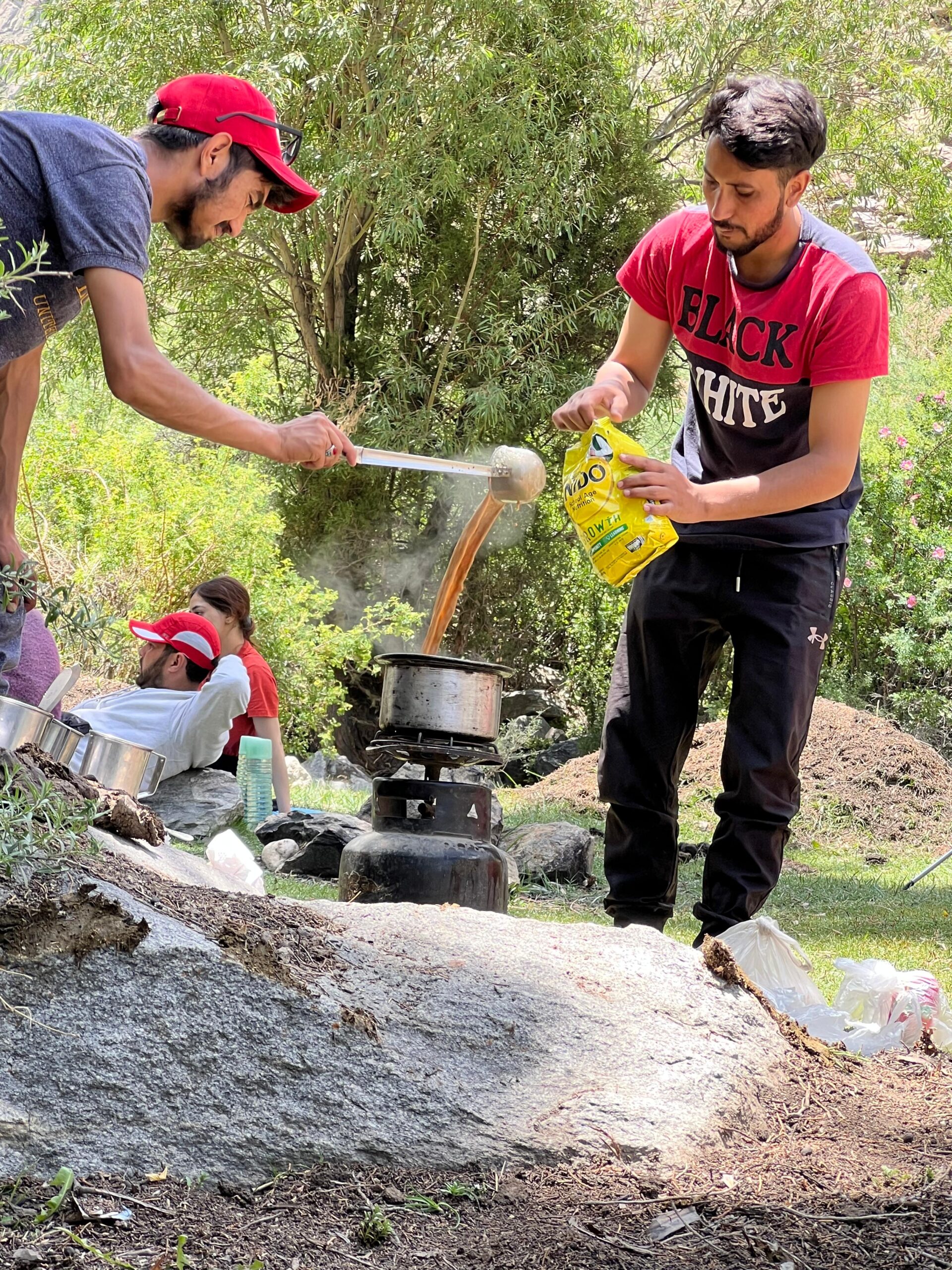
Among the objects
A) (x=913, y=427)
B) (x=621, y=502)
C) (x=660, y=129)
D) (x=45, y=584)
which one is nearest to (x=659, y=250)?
(x=621, y=502)

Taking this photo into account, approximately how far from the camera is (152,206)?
8.13ft

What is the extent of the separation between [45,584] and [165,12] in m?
12.4

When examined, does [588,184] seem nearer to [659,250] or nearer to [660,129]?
[660,129]

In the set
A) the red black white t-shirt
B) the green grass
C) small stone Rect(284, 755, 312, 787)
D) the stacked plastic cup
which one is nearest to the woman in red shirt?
the stacked plastic cup

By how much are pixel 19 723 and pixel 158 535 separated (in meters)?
6.37

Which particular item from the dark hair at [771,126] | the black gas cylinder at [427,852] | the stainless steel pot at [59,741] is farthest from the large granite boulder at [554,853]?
the dark hair at [771,126]

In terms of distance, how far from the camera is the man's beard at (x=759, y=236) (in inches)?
113

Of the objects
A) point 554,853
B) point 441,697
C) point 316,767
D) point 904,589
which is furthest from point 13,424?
point 904,589

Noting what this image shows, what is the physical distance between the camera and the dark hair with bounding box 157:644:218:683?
19.2 feet

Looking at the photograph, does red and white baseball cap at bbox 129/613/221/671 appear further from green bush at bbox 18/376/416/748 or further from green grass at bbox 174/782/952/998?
green bush at bbox 18/376/416/748

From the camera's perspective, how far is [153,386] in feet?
7.60

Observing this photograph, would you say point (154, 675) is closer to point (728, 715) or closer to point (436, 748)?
point (436, 748)

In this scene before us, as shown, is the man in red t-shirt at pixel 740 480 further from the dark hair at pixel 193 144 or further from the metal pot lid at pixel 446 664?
the dark hair at pixel 193 144

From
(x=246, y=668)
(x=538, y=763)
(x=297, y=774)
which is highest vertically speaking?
(x=246, y=668)
